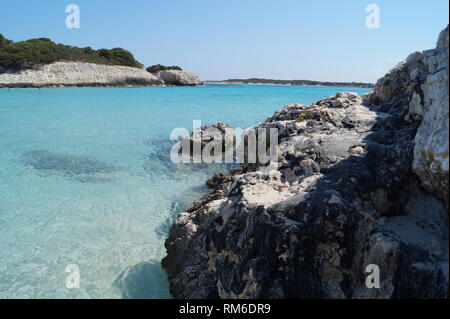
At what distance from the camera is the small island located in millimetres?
50781

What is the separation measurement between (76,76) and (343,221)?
5801 cm

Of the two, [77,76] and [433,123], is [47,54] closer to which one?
[77,76]

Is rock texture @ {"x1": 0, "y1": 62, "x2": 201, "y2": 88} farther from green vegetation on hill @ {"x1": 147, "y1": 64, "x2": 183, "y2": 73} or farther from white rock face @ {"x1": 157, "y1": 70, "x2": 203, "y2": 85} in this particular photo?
green vegetation on hill @ {"x1": 147, "y1": 64, "x2": 183, "y2": 73}

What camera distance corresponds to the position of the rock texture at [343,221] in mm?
3529

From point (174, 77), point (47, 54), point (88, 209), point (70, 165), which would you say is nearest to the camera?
point (88, 209)

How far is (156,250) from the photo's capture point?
6.42m

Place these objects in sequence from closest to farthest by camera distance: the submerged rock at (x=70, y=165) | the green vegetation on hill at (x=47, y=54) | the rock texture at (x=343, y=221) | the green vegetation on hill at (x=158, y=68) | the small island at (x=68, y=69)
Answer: the rock texture at (x=343, y=221), the submerged rock at (x=70, y=165), the small island at (x=68, y=69), the green vegetation on hill at (x=47, y=54), the green vegetation on hill at (x=158, y=68)

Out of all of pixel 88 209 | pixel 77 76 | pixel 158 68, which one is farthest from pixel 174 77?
pixel 88 209

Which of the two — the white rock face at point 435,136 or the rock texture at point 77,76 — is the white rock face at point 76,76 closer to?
the rock texture at point 77,76

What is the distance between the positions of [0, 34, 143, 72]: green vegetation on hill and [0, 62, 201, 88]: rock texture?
6.56 ft

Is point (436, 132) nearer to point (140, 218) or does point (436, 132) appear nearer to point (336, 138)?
point (336, 138)

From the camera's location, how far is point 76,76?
53844 millimetres

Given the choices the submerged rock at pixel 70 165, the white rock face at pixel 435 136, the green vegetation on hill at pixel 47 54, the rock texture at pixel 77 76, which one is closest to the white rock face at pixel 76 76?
the rock texture at pixel 77 76

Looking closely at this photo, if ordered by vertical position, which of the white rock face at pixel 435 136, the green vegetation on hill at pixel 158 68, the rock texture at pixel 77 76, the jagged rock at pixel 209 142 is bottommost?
the jagged rock at pixel 209 142
